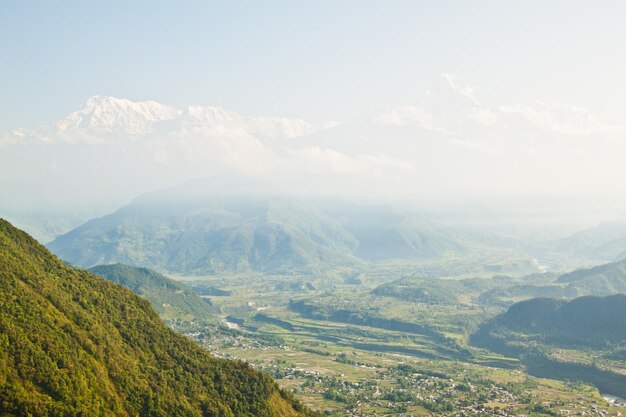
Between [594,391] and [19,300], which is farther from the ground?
[19,300]

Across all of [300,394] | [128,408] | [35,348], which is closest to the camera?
[35,348]

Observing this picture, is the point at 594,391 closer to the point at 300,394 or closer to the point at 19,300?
the point at 300,394

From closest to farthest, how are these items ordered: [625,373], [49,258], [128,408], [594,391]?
[128,408]
[49,258]
[594,391]
[625,373]

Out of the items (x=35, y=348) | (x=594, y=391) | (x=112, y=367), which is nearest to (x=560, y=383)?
(x=594, y=391)

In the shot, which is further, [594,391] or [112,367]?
[594,391]

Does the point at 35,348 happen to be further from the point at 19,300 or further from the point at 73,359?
the point at 19,300

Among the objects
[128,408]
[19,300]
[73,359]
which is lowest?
[128,408]

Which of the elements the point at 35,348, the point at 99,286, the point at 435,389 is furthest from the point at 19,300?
the point at 435,389
